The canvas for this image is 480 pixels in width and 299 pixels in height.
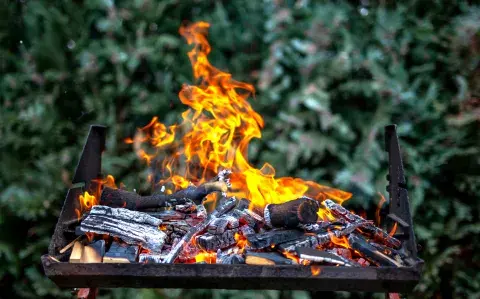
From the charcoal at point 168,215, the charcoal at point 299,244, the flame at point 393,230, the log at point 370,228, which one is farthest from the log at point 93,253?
the flame at point 393,230

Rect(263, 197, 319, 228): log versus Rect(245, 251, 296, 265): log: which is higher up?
Rect(263, 197, 319, 228): log

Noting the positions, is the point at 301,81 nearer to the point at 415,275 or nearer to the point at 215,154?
the point at 215,154

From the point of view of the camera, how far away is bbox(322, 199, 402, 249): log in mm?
1936

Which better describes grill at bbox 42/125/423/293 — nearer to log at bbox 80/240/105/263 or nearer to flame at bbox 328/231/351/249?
log at bbox 80/240/105/263

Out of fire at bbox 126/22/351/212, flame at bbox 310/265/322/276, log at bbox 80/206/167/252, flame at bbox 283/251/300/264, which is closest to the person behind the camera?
flame at bbox 310/265/322/276

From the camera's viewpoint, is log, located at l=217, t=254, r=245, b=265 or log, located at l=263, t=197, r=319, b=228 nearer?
log, located at l=217, t=254, r=245, b=265

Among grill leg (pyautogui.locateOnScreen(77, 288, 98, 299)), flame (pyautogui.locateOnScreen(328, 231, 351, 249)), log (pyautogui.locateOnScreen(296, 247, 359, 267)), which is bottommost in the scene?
grill leg (pyautogui.locateOnScreen(77, 288, 98, 299))

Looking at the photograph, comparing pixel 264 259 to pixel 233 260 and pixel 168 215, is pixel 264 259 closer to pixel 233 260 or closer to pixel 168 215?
pixel 233 260

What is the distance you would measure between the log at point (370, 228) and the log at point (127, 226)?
A: 0.66 meters

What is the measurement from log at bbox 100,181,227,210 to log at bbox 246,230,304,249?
310 mm

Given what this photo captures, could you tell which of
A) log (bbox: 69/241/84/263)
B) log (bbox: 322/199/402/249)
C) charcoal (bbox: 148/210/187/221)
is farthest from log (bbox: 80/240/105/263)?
log (bbox: 322/199/402/249)

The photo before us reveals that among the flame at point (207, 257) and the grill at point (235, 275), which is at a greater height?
the grill at point (235, 275)

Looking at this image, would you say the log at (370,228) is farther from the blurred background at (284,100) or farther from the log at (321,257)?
the blurred background at (284,100)

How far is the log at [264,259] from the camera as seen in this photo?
5.74 ft
